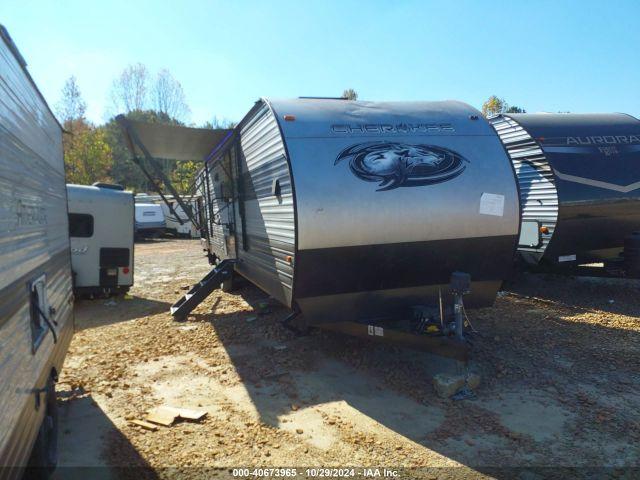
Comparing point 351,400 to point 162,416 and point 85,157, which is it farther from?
point 85,157

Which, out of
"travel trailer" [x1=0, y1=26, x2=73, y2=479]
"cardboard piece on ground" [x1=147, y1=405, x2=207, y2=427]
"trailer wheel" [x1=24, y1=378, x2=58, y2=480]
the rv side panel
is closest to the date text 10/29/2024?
"cardboard piece on ground" [x1=147, y1=405, x2=207, y2=427]

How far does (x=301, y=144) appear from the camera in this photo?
4883 mm

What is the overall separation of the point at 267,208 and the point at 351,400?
2438mm

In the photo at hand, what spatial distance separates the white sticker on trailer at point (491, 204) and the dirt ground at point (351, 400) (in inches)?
68.7

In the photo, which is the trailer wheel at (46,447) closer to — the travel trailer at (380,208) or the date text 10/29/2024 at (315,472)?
the date text 10/29/2024 at (315,472)

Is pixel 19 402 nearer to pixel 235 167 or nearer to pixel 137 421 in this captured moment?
pixel 137 421

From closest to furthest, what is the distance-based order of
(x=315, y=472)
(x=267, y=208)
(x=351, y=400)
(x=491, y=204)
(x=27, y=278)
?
(x=27, y=278), (x=315, y=472), (x=351, y=400), (x=491, y=204), (x=267, y=208)

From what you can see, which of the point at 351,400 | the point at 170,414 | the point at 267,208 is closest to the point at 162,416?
the point at 170,414

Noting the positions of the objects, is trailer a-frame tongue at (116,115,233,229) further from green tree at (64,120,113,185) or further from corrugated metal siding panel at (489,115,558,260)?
green tree at (64,120,113,185)

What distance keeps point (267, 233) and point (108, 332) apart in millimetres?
3557

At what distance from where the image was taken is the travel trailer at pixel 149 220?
2538cm

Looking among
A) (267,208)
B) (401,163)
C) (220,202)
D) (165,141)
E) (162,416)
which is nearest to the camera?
(162,416)

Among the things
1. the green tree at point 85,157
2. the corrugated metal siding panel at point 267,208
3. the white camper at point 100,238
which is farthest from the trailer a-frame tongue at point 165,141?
the green tree at point 85,157

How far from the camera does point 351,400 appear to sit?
4641mm
